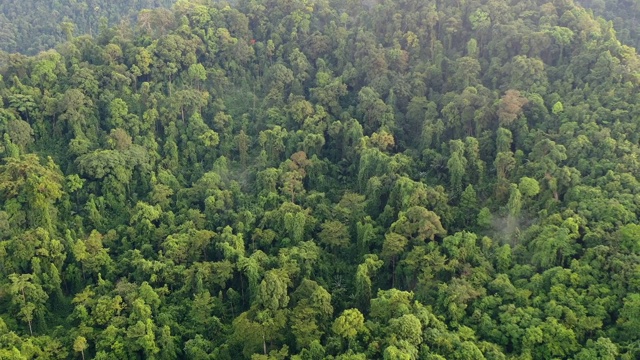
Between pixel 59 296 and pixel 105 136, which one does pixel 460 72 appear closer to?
pixel 105 136

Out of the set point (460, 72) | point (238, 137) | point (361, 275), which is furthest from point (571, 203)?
point (238, 137)

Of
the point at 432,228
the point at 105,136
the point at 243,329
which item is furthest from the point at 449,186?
the point at 105,136

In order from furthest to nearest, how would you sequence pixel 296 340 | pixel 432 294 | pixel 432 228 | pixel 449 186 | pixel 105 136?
pixel 105 136 → pixel 449 186 → pixel 432 228 → pixel 432 294 → pixel 296 340

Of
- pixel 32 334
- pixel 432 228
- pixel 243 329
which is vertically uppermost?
pixel 432 228

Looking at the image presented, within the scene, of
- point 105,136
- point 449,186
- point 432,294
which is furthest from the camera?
point 105,136

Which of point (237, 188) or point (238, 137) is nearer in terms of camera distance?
point (237, 188)

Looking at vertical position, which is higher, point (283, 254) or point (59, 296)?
point (283, 254)

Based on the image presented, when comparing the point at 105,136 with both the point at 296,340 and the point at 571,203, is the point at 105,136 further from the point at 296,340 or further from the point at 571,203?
the point at 571,203
